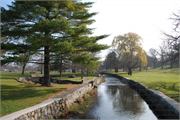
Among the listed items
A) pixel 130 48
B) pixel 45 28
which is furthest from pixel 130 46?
pixel 45 28

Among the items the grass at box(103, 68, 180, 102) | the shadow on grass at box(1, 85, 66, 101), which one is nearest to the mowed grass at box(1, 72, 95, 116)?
the shadow on grass at box(1, 85, 66, 101)

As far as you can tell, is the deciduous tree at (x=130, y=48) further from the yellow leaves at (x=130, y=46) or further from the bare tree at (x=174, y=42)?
the bare tree at (x=174, y=42)

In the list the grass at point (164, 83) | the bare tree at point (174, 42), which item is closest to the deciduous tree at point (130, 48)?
the grass at point (164, 83)

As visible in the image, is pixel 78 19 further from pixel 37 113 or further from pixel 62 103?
pixel 37 113

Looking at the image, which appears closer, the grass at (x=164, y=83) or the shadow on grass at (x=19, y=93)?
the shadow on grass at (x=19, y=93)

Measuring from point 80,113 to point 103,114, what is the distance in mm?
1348

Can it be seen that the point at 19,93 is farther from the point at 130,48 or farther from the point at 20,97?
the point at 130,48

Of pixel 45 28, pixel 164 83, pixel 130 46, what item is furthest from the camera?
pixel 130 46

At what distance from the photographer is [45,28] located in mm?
9172

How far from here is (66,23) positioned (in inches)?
349

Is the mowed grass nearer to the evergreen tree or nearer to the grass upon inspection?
the evergreen tree

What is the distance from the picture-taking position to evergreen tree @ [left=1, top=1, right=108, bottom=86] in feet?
28.8

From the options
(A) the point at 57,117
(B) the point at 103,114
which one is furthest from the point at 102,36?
(A) the point at 57,117

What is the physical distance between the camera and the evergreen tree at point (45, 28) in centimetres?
877
